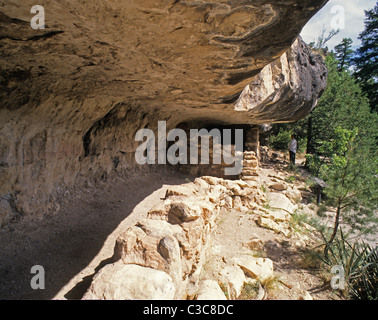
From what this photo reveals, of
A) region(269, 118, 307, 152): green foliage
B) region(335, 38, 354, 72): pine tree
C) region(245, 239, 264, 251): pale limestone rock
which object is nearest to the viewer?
region(245, 239, 264, 251): pale limestone rock

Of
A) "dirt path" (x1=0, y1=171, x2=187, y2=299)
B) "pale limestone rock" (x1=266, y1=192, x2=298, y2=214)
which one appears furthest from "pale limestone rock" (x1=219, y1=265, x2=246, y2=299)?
"pale limestone rock" (x1=266, y1=192, x2=298, y2=214)

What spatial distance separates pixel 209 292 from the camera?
195cm

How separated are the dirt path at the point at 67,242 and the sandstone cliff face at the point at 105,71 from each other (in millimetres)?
230

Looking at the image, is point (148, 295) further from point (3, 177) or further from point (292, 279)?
point (292, 279)

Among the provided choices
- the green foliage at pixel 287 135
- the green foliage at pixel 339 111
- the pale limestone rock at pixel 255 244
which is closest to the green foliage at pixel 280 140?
the green foliage at pixel 287 135

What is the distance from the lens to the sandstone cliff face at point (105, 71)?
52.9 inches

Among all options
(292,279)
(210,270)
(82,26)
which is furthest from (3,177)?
(292,279)

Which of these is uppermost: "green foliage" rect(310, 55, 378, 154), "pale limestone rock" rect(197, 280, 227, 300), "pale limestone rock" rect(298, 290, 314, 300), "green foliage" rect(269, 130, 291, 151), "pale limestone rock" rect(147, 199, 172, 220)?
"green foliage" rect(310, 55, 378, 154)

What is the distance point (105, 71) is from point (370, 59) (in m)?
19.0

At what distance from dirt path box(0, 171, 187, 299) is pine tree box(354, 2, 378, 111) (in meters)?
16.7

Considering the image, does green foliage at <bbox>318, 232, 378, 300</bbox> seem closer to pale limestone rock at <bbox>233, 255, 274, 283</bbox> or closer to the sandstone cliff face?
pale limestone rock at <bbox>233, 255, 274, 283</bbox>

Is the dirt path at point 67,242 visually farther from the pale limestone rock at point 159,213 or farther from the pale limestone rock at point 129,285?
the pale limestone rock at point 159,213

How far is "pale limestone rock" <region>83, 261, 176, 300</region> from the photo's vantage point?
1.37 meters

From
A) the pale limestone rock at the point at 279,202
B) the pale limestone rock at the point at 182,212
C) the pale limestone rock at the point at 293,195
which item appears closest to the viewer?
the pale limestone rock at the point at 182,212
